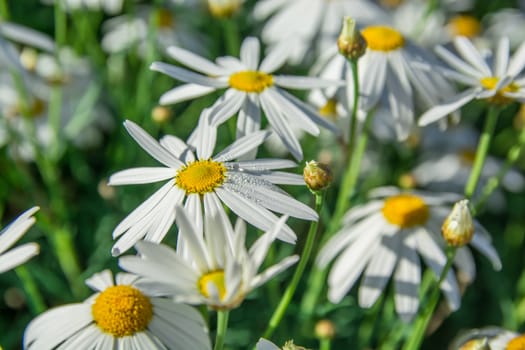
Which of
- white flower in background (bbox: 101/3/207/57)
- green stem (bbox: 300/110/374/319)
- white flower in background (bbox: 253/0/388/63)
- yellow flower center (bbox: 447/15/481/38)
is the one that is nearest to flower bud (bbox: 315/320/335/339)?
green stem (bbox: 300/110/374/319)

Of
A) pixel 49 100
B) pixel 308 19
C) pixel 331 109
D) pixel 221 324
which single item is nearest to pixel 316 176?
pixel 221 324

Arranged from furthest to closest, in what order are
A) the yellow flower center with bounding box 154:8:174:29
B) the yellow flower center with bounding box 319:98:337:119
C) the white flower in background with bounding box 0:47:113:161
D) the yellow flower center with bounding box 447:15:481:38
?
the yellow flower center with bounding box 447:15:481:38, the yellow flower center with bounding box 154:8:174:29, the white flower in background with bounding box 0:47:113:161, the yellow flower center with bounding box 319:98:337:119

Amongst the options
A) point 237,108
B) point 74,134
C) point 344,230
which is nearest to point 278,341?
point 344,230

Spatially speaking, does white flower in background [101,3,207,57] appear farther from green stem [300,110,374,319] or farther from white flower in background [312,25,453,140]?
green stem [300,110,374,319]

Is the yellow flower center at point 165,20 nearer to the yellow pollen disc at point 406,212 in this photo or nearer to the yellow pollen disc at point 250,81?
the yellow pollen disc at point 250,81

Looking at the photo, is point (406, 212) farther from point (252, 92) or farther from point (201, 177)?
point (201, 177)

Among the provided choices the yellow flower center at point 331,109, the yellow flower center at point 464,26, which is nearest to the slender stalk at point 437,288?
the yellow flower center at point 331,109
